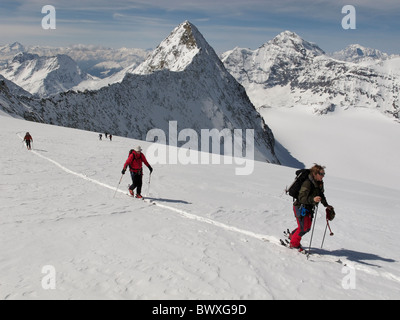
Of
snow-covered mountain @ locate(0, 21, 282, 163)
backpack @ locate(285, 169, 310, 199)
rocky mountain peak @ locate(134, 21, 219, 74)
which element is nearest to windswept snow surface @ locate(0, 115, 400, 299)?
backpack @ locate(285, 169, 310, 199)

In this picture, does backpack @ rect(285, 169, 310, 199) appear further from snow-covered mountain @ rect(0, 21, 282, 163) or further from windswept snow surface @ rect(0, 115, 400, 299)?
snow-covered mountain @ rect(0, 21, 282, 163)

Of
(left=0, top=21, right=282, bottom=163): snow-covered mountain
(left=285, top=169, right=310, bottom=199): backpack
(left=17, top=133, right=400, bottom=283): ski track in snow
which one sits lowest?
(left=17, top=133, right=400, bottom=283): ski track in snow

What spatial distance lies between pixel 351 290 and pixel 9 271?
612 cm

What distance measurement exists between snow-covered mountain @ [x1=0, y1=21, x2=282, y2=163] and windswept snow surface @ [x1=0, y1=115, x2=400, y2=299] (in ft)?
231

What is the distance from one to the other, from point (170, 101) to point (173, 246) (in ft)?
374

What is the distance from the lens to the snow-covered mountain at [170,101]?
282ft

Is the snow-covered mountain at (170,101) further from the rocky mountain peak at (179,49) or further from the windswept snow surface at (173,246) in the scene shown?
the windswept snow surface at (173,246)

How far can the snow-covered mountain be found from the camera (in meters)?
86.1

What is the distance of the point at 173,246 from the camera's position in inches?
277
